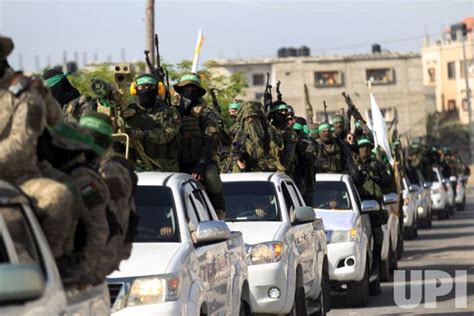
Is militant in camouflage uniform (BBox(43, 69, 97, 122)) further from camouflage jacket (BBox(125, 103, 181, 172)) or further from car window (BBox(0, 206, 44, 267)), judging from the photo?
car window (BBox(0, 206, 44, 267))

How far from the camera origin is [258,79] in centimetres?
10438

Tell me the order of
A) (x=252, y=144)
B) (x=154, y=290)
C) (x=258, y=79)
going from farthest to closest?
(x=258, y=79) < (x=252, y=144) < (x=154, y=290)

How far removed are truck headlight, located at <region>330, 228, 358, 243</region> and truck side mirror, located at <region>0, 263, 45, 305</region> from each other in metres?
12.2

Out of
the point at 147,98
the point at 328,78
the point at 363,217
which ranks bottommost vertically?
the point at 328,78

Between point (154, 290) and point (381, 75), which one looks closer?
point (154, 290)

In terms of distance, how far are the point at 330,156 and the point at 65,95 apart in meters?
9.51

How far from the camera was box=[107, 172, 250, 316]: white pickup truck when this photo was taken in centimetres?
909

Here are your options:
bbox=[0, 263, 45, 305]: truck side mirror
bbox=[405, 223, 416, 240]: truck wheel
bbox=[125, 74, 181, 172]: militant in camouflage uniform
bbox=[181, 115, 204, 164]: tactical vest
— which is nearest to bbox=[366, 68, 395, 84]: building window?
bbox=[405, 223, 416, 240]: truck wheel

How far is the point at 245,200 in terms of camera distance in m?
14.6

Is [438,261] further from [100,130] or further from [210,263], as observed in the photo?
[100,130]

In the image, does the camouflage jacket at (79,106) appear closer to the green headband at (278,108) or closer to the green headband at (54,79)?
the green headband at (54,79)

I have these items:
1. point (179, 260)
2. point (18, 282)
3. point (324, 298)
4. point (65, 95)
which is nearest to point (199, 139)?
point (324, 298)

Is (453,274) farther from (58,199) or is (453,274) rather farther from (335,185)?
(58,199)

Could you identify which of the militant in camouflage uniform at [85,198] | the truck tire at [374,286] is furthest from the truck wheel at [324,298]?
the militant in camouflage uniform at [85,198]
